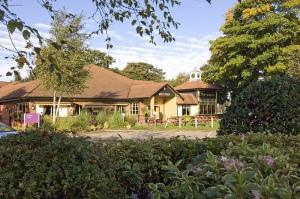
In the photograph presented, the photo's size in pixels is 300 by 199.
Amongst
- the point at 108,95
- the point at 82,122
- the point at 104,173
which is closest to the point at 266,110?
the point at 104,173

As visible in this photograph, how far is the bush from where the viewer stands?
816cm

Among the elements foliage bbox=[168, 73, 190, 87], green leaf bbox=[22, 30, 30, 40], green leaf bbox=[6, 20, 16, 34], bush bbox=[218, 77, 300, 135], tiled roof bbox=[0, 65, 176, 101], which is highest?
foliage bbox=[168, 73, 190, 87]

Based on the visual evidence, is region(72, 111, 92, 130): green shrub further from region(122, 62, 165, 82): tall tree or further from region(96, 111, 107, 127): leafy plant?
region(122, 62, 165, 82): tall tree

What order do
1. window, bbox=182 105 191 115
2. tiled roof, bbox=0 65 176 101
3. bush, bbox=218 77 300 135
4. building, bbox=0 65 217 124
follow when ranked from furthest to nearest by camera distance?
window, bbox=182 105 191 115
tiled roof, bbox=0 65 176 101
building, bbox=0 65 217 124
bush, bbox=218 77 300 135

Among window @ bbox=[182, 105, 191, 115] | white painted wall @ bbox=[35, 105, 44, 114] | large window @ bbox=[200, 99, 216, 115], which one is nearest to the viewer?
white painted wall @ bbox=[35, 105, 44, 114]

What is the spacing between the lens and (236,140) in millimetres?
5848

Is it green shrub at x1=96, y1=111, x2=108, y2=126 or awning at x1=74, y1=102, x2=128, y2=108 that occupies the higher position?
awning at x1=74, y1=102, x2=128, y2=108

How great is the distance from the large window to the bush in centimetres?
5191

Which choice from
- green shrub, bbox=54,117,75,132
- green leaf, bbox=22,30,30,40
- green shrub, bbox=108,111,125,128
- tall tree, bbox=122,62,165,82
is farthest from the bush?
tall tree, bbox=122,62,165,82

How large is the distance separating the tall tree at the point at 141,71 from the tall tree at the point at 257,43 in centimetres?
3727

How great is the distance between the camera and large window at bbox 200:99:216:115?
6060 centimetres

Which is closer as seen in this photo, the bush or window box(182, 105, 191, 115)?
the bush

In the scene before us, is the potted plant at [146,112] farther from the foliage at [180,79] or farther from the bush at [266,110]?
the foliage at [180,79]

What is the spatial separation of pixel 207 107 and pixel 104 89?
54.7 feet
